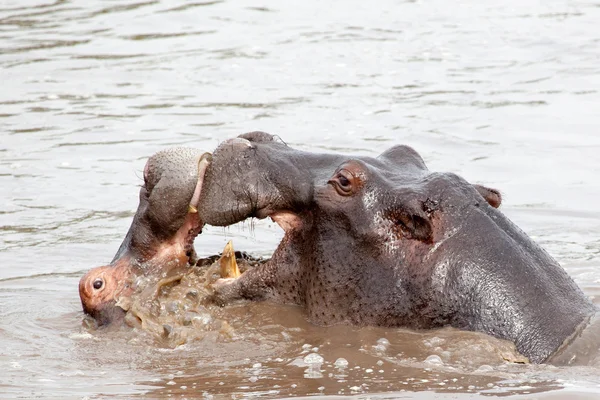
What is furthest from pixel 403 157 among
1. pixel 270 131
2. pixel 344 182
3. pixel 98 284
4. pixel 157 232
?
pixel 270 131

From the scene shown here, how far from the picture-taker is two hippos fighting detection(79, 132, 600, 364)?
21.2ft

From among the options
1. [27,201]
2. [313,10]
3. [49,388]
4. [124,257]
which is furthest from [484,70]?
[49,388]

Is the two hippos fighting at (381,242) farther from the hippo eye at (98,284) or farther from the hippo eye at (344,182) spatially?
the hippo eye at (98,284)

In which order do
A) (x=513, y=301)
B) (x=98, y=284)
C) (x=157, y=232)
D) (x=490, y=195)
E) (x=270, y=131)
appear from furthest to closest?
(x=270, y=131) → (x=98, y=284) → (x=157, y=232) → (x=490, y=195) → (x=513, y=301)

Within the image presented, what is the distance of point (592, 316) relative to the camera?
21.7 ft

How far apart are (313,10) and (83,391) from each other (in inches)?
562

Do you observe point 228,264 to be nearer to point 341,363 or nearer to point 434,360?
point 341,363

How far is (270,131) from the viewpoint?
13172mm

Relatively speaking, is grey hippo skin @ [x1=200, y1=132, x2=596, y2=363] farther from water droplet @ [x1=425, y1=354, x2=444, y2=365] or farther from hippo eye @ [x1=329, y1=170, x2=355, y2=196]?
water droplet @ [x1=425, y1=354, x2=444, y2=365]

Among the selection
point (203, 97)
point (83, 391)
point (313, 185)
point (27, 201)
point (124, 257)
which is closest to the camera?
point (83, 391)

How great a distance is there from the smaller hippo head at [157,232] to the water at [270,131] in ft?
0.97

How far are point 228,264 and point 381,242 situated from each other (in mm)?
1215

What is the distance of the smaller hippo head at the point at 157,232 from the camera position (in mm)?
7027

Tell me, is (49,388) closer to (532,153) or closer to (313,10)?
(532,153)
